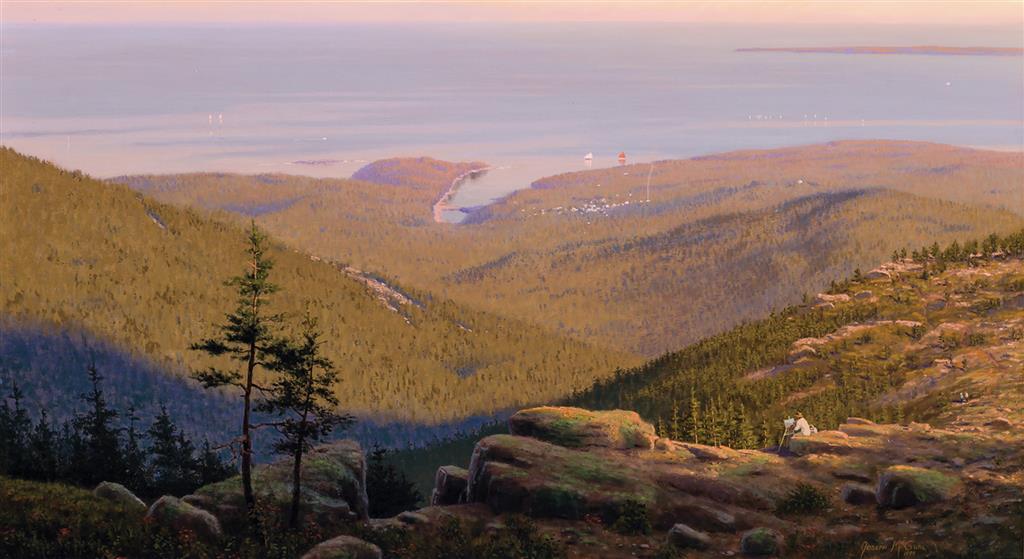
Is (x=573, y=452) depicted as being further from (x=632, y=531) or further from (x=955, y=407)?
(x=955, y=407)

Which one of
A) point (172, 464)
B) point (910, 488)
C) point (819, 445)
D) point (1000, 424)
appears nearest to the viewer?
point (910, 488)

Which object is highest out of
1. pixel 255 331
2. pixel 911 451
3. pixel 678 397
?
pixel 255 331

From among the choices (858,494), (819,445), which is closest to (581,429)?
(819,445)

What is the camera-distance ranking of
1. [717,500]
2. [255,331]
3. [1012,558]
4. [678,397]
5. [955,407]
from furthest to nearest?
[678,397], [955,407], [717,500], [255,331], [1012,558]

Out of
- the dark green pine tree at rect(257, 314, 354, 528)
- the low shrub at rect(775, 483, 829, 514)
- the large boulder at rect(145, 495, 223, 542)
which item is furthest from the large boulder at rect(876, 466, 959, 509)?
the large boulder at rect(145, 495, 223, 542)

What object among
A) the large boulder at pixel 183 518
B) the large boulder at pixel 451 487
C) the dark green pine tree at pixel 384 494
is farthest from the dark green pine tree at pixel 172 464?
the large boulder at pixel 183 518

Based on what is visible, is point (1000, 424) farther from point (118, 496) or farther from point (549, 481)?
point (118, 496)

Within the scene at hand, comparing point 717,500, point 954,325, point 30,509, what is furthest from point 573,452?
point 954,325

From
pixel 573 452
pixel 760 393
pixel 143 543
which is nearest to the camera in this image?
pixel 143 543

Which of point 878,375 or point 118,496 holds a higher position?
point 118,496
